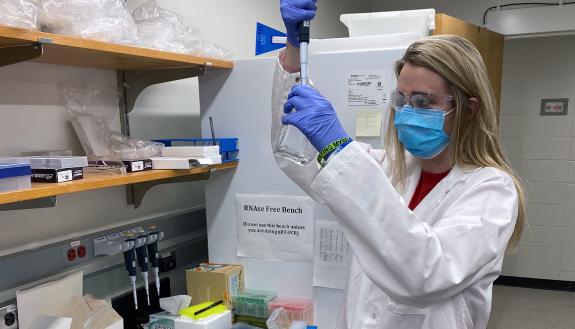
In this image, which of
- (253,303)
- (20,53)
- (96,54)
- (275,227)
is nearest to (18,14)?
(20,53)

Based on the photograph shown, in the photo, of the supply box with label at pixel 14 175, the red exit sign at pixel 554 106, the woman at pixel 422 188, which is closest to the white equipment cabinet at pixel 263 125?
the woman at pixel 422 188

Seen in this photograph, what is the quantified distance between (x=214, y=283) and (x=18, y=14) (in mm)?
1024

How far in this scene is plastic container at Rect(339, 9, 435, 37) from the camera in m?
1.64

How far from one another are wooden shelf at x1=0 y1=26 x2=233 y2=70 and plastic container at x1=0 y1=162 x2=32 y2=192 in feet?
0.83

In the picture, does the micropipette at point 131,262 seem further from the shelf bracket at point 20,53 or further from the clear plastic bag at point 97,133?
the shelf bracket at point 20,53

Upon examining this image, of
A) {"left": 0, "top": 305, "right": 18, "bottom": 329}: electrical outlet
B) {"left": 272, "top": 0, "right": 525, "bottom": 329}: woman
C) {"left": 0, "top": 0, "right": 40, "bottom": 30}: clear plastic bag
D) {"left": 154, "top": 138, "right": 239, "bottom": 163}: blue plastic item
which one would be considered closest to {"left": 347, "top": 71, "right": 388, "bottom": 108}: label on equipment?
{"left": 272, "top": 0, "right": 525, "bottom": 329}: woman

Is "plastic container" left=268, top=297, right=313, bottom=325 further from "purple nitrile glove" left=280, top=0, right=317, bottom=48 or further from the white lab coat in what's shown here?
"purple nitrile glove" left=280, top=0, right=317, bottom=48

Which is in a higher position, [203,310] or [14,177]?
[14,177]

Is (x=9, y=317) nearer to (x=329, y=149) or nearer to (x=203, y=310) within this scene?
(x=203, y=310)

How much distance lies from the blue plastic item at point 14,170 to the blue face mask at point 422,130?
849 mm

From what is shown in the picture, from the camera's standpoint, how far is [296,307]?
1.52 meters

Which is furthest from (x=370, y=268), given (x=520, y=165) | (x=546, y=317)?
(x=520, y=165)

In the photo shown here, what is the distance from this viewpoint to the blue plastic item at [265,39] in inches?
61.0

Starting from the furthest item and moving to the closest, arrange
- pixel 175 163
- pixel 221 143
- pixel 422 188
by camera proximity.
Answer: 1. pixel 221 143
2. pixel 175 163
3. pixel 422 188
